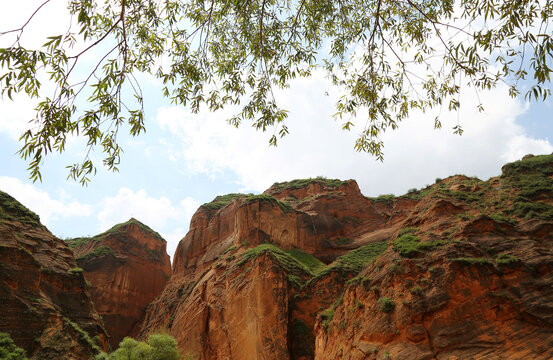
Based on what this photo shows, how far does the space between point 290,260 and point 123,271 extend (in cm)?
3004

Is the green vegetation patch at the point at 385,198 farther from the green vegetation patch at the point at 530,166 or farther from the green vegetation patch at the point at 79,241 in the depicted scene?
the green vegetation patch at the point at 79,241

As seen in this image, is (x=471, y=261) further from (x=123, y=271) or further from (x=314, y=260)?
(x=123, y=271)

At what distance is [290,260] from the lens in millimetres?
42094

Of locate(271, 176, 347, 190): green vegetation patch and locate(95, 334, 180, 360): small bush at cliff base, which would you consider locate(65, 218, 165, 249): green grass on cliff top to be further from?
locate(95, 334, 180, 360): small bush at cliff base

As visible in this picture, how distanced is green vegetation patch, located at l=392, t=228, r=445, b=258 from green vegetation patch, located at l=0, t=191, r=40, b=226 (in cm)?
3180

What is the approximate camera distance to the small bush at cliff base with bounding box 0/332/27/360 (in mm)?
24703

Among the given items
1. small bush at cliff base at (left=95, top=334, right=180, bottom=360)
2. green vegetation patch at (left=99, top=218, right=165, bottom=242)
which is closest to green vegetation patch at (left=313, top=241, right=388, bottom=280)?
small bush at cliff base at (left=95, top=334, right=180, bottom=360)

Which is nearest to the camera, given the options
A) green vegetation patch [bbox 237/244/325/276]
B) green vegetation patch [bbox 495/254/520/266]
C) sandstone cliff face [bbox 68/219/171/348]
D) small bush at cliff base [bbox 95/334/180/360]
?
green vegetation patch [bbox 495/254/520/266]

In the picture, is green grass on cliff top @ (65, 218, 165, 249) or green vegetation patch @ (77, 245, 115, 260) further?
green grass on cliff top @ (65, 218, 165, 249)

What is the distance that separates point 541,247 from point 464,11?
17196mm

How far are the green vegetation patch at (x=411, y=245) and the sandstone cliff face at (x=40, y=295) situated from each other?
23.8 metres

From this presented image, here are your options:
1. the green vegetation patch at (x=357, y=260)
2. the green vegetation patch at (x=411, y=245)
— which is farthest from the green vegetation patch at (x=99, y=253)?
the green vegetation patch at (x=411, y=245)

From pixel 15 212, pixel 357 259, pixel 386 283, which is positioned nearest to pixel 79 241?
pixel 15 212

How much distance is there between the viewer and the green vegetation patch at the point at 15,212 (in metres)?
34.6
